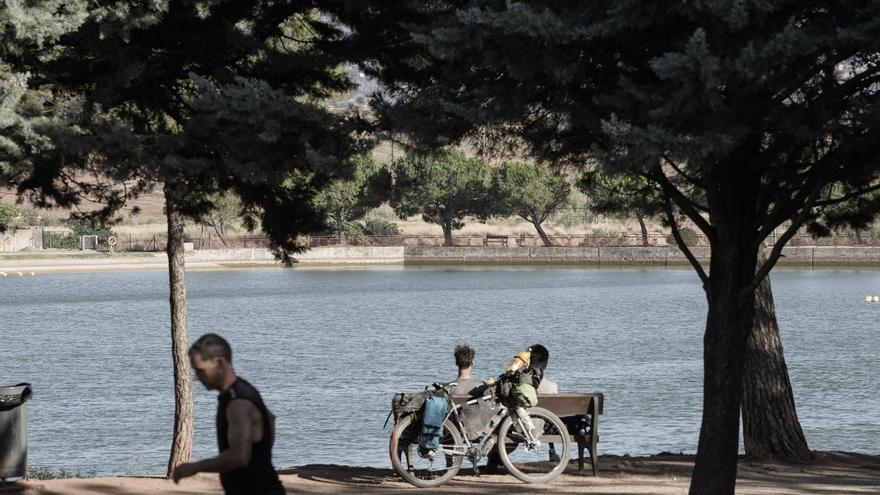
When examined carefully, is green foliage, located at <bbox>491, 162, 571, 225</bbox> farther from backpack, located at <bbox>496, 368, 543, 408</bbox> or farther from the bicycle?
backpack, located at <bbox>496, 368, 543, 408</bbox>

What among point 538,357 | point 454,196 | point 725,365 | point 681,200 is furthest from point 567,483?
point 454,196

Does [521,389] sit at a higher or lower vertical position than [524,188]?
lower

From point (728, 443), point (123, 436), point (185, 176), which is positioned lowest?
point (123, 436)

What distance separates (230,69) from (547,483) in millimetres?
4590

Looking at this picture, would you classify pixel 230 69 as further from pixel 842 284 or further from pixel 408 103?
pixel 842 284

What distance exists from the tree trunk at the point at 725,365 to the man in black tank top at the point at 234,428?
4860 mm

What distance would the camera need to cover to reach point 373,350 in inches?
1540

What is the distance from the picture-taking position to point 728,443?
9.92 m

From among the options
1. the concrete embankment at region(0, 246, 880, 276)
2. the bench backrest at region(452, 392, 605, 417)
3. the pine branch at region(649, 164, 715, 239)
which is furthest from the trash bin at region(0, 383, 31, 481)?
the concrete embankment at region(0, 246, 880, 276)

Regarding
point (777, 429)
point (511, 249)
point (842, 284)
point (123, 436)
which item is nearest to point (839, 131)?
point (777, 429)

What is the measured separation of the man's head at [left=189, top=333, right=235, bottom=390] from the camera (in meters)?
5.72

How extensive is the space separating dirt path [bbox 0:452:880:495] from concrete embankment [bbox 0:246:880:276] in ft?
225

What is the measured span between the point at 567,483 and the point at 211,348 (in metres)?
6.52

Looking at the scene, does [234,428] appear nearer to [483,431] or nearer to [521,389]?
[521,389]
